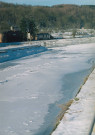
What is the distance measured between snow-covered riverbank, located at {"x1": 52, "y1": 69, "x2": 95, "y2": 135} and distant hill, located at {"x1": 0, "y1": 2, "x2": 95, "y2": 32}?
97.7 meters

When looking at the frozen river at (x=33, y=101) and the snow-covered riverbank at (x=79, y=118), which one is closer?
the snow-covered riverbank at (x=79, y=118)

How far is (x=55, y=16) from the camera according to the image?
129000 millimetres

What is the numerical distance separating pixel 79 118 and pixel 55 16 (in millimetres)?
128469

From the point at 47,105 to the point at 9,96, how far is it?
1.50m

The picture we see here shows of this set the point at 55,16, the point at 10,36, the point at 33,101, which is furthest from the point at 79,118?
the point at 55,16

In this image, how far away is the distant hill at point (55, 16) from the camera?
10719 cm

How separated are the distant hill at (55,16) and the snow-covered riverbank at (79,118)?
97.7 metres

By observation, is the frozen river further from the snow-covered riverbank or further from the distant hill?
the distant hill

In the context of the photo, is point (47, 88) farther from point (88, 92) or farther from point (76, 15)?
point (76, 15)

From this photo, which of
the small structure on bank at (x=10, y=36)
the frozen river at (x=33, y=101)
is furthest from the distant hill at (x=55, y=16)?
the frozen river at (x=33, y=101)

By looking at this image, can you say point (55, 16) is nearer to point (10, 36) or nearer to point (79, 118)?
point (10, 36)

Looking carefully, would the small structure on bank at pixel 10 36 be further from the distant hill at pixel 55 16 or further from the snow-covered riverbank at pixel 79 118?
the distant hill at pixel 55 16

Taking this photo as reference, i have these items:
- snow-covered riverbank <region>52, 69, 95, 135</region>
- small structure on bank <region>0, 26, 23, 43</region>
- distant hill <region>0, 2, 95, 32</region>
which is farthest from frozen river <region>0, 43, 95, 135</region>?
distant hill <region>0, 2, 95, 32</region>

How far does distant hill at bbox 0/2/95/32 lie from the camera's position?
107 metres
